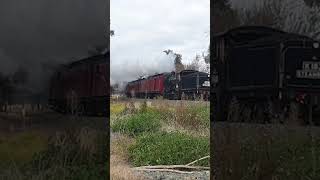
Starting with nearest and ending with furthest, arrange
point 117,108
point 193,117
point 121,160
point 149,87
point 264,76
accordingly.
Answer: point 264,76
point 121,160
point 193,117
point 117,108
point 149,87

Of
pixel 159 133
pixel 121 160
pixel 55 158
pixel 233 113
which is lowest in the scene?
pixel 121 160

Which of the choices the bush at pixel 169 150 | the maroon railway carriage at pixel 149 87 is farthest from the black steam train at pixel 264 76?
the maroon railway carriage at pixel 149 87

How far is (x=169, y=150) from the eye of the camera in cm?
934

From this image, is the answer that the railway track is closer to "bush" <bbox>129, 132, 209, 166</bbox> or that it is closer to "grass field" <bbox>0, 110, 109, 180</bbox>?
"bush" <bbox>129, 132, 209, 166</bbox>

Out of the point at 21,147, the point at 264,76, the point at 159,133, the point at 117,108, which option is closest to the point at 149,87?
the point at 117,108

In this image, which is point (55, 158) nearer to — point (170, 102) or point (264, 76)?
point (264, 76)

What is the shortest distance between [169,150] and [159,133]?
1304mm

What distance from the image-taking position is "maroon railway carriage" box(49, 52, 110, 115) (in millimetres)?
4211

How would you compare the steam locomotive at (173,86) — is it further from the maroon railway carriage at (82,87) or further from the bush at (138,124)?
the maroon railway carriage at (82,87)

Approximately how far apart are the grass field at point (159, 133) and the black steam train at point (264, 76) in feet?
11.5

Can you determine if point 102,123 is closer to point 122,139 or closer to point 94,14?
point 94,14

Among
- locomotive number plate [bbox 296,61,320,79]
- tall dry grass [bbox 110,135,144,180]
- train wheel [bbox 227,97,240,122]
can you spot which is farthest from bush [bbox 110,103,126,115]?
locomotive number plate [bbox 296,61,320,79]

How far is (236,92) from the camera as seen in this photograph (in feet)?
14.9

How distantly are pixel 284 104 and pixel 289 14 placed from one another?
0.79 m
